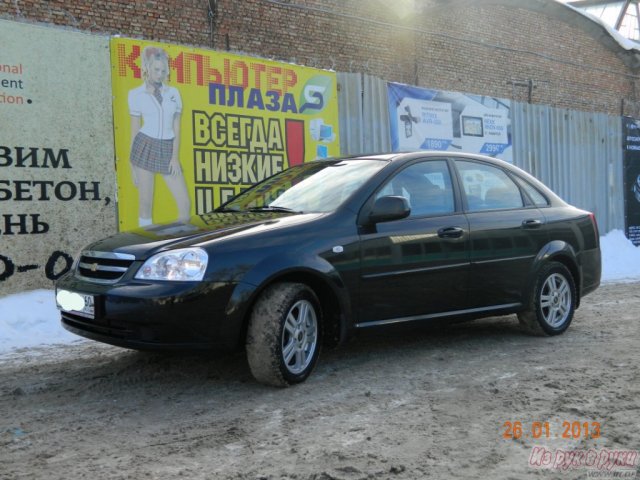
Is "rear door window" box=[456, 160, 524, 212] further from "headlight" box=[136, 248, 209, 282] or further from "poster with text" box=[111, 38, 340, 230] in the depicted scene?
"poster with text" box=[111, 38, 340, 230]

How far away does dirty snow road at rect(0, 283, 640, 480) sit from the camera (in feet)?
10.3

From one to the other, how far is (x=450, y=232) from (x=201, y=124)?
17.1 ft

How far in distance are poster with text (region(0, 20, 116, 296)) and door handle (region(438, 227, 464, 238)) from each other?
487 centimetres

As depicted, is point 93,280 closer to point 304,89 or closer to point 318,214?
point 318,214

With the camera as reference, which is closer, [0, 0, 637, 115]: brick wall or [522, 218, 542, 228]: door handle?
[522, 218, 542, 228]: door handle

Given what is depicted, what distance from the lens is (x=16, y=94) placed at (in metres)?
7.80

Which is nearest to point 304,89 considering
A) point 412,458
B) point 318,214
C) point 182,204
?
point 182,204

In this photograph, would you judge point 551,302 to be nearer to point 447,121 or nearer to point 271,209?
point 271,209

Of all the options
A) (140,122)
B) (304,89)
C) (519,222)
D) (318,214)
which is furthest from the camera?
(304,89)

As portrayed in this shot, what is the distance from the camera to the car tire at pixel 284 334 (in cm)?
416

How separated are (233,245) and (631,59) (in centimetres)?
1899
